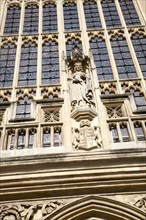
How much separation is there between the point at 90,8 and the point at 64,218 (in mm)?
11032

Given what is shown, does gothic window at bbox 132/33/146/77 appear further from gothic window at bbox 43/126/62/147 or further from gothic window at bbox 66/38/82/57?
gothic window at bbox 43/126/62/147

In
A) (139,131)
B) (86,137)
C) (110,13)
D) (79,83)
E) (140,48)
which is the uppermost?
(110,13)

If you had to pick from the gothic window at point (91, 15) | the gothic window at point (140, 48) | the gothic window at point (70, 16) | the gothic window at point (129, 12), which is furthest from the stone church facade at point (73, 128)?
the gothic window at point (129, 12)

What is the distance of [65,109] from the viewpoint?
9.27 m

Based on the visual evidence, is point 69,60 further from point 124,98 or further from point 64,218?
point 64,218

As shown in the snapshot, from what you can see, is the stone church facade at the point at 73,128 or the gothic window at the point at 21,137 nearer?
the stone church facade at the point at 73,128

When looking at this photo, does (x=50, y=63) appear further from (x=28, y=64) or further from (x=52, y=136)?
(x=52, y=136)

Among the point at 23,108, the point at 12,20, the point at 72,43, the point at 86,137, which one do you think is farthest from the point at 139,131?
the point at 12,20

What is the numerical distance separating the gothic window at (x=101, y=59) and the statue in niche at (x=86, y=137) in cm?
352

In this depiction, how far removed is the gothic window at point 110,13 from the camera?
49.4ft

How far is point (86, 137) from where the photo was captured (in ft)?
26.9

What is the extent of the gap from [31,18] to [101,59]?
14.1 feet

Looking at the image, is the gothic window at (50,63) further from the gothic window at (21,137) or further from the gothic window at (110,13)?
the gothic window at (21,137)

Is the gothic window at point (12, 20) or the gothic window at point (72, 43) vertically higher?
the gothic window at point (12, 20)
